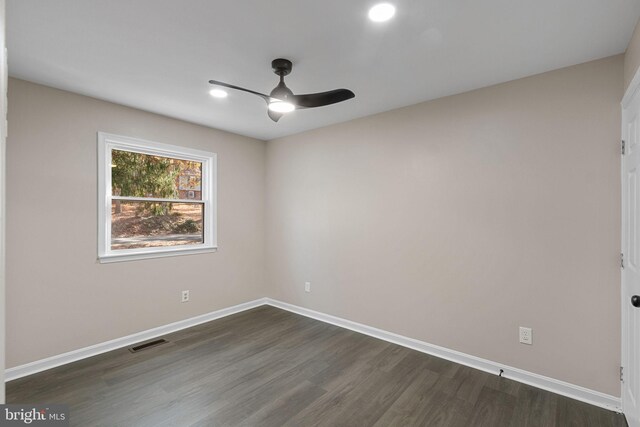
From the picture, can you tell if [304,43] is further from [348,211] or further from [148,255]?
[148,255]

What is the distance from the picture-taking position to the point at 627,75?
206 centimetres

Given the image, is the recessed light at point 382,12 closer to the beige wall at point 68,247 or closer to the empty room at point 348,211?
the empty room at point 348,211

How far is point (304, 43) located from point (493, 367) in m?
3.05

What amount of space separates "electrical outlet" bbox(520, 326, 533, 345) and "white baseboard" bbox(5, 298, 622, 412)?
253 millimetres

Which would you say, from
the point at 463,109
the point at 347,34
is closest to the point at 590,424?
the point at 463,109

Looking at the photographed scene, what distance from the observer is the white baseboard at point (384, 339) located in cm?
230

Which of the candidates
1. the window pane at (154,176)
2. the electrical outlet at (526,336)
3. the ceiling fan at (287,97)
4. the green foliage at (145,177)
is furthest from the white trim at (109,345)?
the electrical outlet at (526,336)

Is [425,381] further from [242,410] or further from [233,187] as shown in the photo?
[233,187]

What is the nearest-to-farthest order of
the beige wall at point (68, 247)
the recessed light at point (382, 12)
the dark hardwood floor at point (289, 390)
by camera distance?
the recessed light at point (382, 12)
the dark hardwood floor at point (289, 390)
the beige wall at point (68, 247)

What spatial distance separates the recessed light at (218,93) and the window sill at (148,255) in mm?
1908

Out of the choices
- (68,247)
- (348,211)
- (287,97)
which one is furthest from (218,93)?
(68,247)

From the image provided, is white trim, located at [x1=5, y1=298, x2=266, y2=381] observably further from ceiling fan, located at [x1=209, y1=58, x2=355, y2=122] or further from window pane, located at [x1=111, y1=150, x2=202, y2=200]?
ceiling fan, located at [x1=209, y1=58, x2=355, y2=122]

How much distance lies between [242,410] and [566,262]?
2.68m

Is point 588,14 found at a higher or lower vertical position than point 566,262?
higher
